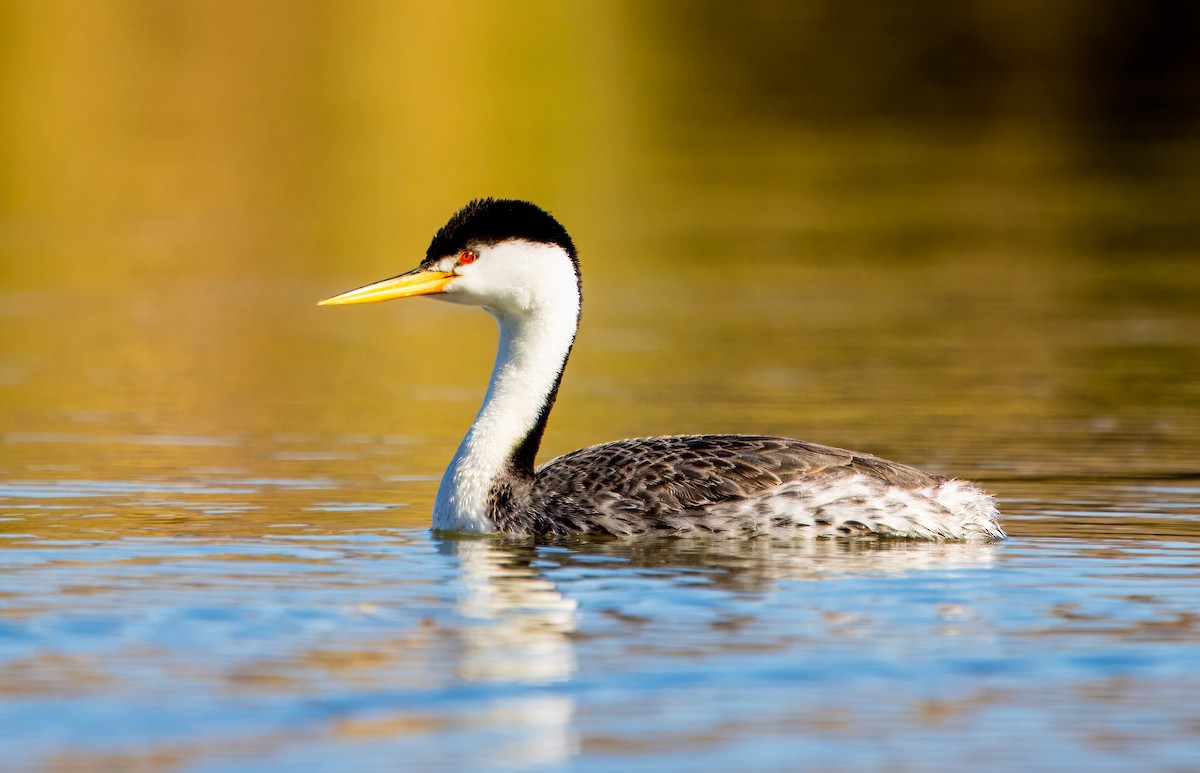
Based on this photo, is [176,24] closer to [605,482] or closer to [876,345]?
[876,345]

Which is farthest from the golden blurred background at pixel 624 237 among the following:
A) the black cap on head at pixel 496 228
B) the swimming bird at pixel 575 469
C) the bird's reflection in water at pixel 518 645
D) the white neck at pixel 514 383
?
the bird's reflection in water at pixel 518 645

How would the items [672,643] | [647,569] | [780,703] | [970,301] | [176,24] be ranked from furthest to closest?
[176,24] → [970,301] → [647,569] → [672,643] → [780,703]

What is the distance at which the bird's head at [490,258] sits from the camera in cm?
1269

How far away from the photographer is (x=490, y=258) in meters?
12.7

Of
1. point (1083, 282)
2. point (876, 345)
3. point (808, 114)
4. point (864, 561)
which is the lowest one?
point (864, 561)

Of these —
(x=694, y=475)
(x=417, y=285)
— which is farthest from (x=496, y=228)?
(x=694, y=475)

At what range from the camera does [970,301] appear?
26.3 metres

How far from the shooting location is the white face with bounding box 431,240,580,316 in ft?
41.7

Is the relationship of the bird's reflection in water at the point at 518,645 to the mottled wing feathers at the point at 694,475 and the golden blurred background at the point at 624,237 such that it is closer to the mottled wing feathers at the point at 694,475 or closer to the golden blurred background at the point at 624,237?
the mottled wing feathers at the point at 694,475

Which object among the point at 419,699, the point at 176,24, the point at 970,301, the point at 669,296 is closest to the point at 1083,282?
the point at 970,301

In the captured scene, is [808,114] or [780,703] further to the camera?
[808,114]

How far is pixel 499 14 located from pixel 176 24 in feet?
59.2

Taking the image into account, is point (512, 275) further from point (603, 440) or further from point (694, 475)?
point (603, 440)

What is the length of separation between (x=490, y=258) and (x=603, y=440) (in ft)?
13.8
